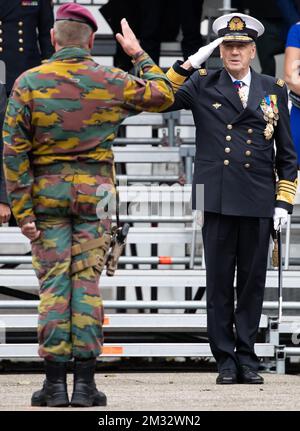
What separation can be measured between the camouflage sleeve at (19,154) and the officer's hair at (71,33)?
0.28m

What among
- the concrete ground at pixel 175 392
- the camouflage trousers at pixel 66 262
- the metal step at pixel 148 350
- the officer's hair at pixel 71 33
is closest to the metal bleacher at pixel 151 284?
the metal step at pixel 148 350

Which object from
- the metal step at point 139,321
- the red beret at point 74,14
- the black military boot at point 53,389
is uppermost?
the red beret at point 74,14

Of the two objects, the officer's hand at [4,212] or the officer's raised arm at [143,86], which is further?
the officer's hand at [4,212]

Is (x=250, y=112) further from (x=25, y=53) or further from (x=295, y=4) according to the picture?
(x=295, y=4)

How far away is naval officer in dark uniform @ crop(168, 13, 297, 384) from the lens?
7.57m

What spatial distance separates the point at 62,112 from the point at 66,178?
0.93 ft

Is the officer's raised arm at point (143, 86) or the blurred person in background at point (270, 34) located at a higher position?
the blurred person in background at point (270, 34)

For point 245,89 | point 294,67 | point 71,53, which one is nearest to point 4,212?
point 245,89

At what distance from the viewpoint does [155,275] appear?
8953 mm

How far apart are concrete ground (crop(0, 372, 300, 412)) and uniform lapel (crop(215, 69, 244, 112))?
1.44 metres

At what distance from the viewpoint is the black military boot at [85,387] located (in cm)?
628

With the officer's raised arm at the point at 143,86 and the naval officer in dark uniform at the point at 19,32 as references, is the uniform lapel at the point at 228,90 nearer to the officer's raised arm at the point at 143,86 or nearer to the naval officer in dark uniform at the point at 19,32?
the officer's raised arm at the point at 143,86

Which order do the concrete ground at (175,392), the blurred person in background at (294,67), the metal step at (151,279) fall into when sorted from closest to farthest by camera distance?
the concrete ground at (175,392), the metal step at (151,279), the blurred person in background at (294,67)

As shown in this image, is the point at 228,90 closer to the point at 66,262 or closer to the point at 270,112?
the point at 270,112
